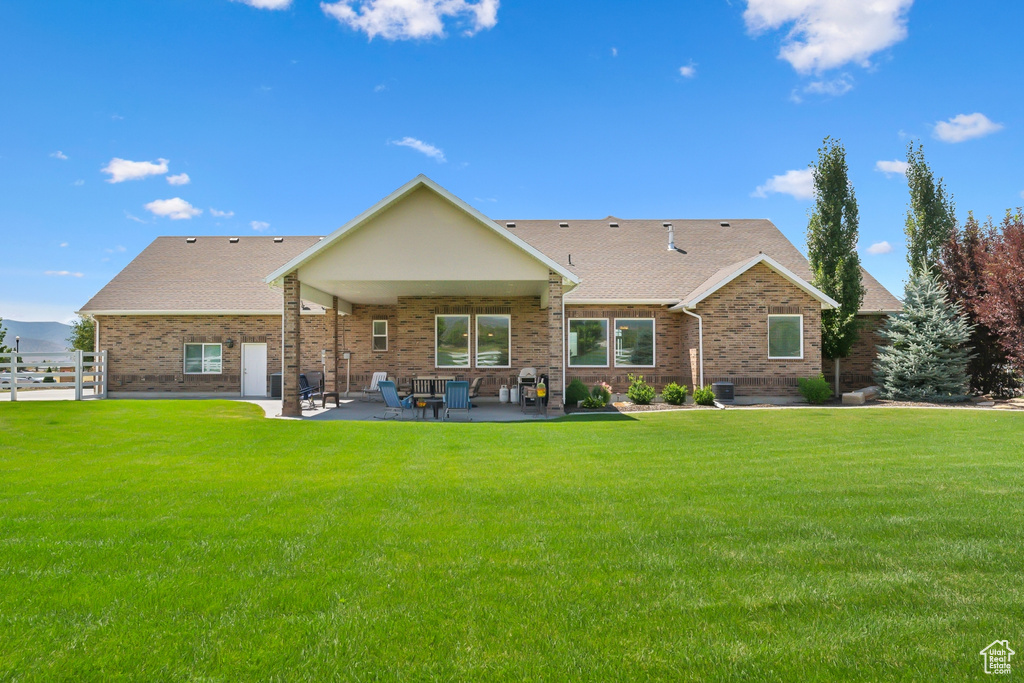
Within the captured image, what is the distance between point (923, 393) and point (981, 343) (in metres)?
3.66

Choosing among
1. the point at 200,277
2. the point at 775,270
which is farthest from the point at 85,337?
the point at 775,270

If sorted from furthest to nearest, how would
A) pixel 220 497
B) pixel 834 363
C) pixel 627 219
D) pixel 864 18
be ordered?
pixel 627 219 < pixel 834 363 < pixel 864 18 < pixel 220 497

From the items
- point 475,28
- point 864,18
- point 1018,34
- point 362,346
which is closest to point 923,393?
point 1018,34

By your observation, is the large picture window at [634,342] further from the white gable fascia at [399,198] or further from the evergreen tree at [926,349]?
the evergreen tree at [926,349]

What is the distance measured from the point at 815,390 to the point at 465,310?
39.7 feet

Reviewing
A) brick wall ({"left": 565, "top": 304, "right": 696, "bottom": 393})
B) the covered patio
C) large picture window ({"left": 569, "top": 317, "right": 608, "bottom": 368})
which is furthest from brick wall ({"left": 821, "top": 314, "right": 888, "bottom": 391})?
the covered patio

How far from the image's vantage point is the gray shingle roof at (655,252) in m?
22.4

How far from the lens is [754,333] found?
19.9 meters

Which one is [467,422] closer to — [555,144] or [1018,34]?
[555,144]

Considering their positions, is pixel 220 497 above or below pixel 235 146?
below

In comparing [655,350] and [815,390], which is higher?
[655,350]

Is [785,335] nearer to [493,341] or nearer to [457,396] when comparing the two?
[493,341]

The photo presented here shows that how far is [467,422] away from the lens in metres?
14.5

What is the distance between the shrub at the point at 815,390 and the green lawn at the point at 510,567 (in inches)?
404
